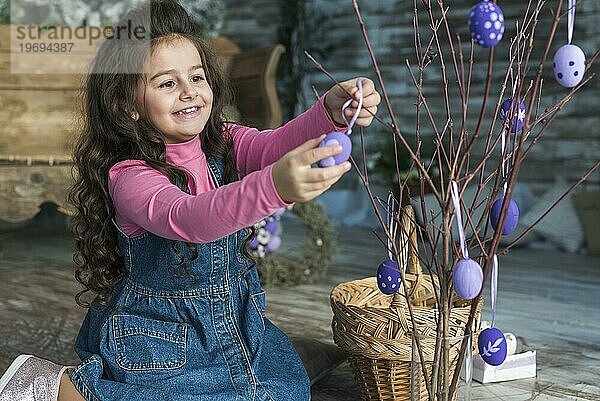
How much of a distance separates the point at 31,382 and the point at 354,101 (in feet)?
2.65

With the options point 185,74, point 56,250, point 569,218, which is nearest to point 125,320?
point 185,74

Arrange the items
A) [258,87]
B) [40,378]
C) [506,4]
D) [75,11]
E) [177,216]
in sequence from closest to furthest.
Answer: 1. [177,216]
2. [40,378]
3. [258,87]
4. [506,4]
5. [75,11]

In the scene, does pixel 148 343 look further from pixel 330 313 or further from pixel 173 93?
pixel 330 313

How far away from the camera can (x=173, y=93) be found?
5.37 feet

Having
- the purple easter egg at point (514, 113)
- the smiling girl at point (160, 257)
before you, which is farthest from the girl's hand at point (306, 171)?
the smiling girl at point (160, 257)

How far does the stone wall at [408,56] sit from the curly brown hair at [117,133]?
8.35ft

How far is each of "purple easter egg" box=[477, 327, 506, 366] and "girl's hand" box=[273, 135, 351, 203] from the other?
0.33m

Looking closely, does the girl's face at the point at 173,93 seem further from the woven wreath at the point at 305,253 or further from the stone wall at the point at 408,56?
the stone wall at the point at 408,56

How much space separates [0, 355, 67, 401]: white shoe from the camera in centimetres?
161

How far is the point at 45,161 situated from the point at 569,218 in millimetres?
2347

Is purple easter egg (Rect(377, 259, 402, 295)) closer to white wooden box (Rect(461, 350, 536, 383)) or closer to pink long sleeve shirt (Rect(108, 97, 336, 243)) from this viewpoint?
pink long sleeve shirt (Rect(108, 97, 336, 243))

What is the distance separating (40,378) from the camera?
5.39ft

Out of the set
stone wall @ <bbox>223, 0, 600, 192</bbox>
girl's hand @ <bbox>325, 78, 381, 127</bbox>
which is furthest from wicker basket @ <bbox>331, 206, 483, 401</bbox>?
stone wall @ <bbox>223, 0, 600, 192</bbox>

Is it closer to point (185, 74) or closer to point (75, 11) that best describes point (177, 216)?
point (185, 74)
